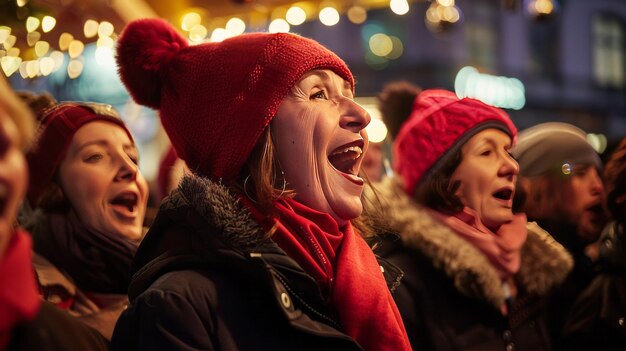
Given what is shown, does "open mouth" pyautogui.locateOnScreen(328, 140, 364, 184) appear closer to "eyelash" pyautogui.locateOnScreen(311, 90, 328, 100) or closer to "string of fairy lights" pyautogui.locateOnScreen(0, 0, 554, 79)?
"eyelash" pyautogui.locateOnScreen(311, 90, 328, 100)

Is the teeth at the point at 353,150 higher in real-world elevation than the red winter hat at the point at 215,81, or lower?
lower

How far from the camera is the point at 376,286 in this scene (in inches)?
86.0

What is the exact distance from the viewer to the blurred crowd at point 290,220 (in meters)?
1.96

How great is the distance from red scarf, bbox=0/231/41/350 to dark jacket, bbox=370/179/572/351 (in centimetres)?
177

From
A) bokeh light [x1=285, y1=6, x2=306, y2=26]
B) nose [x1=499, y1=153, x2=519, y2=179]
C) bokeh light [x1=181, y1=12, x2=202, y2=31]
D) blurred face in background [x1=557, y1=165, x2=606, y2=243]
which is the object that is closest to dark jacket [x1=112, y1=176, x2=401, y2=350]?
nose [x1=499, y1=153, x2=519, y2=179]

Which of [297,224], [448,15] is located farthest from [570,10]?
[297,224]

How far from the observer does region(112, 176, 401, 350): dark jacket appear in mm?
1900

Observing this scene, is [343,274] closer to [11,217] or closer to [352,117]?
[352,117]

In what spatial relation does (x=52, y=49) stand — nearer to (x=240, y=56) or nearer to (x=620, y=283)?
(x=240, y=56)

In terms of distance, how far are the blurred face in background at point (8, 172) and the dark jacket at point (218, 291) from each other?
0.83 meters

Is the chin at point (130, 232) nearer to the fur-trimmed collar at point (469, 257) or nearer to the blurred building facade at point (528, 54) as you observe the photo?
the fur-trimmed collar at point (469, 257)

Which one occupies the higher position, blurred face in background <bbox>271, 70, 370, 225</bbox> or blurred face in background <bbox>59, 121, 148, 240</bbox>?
blurred face in background <bbox>271, 70, 370, 225</bbox>

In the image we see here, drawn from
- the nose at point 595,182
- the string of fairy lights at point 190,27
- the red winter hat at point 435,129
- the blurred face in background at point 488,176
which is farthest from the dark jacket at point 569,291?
the string of fairy lights at point 190,27

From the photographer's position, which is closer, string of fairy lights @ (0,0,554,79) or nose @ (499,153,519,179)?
nose @ (499,153,519,179)
